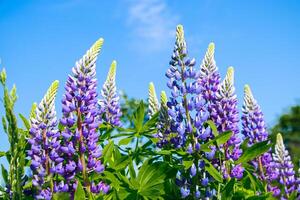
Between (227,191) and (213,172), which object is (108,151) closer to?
(213,172)

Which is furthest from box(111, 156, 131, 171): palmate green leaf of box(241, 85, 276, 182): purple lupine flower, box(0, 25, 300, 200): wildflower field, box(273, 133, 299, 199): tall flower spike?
box(273, 133, 299, 199): tall flower spike

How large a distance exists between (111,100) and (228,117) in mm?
1153

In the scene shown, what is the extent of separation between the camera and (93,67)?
404cm

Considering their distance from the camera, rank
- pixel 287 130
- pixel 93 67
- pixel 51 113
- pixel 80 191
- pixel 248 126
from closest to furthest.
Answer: pixel 80 191
pixel 51 113
pixel 93 67
pixel 248 126
pixel 287 130

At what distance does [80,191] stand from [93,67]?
3.22 ft

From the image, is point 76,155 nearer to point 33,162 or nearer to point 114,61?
point 33,162

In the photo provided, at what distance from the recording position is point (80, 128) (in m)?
3.83

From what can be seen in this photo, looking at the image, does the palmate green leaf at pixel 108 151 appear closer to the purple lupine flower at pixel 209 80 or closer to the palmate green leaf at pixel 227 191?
the palmate green leaf at pixel 227 191

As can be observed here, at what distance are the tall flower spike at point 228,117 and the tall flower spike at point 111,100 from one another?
93cm

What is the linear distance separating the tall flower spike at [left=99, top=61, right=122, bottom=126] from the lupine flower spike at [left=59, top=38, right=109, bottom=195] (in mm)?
1047

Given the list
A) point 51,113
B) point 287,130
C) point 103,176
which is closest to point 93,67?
point 51,113

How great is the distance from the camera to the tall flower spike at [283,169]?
6543 mm

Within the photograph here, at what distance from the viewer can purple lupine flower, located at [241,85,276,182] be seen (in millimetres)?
5602

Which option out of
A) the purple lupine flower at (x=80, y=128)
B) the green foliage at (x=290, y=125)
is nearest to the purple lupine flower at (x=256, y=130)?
the purple lupine flower at (x=80, y=128)
